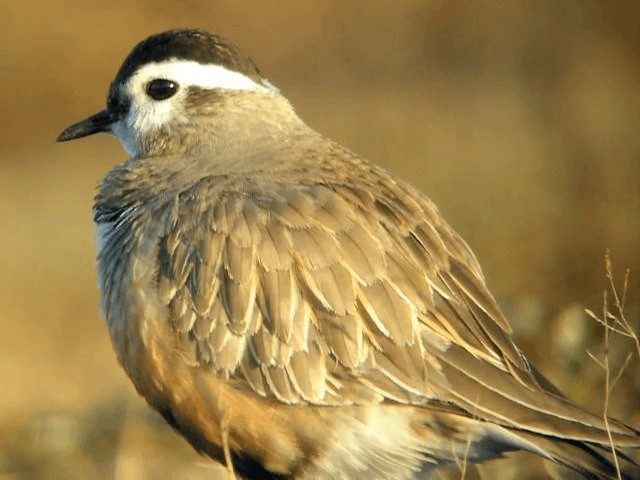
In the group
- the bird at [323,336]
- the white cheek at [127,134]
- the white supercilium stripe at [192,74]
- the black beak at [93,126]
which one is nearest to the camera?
the bird at [323,336]

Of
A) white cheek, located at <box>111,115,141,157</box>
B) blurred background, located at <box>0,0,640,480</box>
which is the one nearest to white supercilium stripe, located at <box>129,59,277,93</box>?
white cheek, located at <box>111,115,141,157</box>

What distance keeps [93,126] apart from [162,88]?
475 millimetres

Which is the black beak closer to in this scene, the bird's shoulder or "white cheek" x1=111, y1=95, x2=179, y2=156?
"white cheek" x1=111, y1=95, x2=179, y2=156

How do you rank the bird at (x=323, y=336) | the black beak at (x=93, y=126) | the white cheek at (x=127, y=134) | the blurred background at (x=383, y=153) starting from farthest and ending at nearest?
the blurred background at (x=383, y=153), the black beak at (x=93, y=126), the white cheek at (x=127, y=134), the bird at (x=323, y=336)

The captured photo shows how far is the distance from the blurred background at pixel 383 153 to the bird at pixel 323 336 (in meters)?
1.13

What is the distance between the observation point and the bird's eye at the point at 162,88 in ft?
23.3

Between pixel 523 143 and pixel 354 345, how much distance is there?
9212 mm

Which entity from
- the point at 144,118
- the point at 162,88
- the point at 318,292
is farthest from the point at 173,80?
the point at 318,292

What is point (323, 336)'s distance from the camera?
5961 millimetres

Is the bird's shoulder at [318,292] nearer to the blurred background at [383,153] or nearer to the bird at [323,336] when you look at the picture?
the bird at [323,336]

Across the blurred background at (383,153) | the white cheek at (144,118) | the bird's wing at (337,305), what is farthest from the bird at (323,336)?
the blurred background at (383,153)

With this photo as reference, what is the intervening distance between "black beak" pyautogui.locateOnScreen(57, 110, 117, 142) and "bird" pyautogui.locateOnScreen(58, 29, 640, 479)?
909 millimetres

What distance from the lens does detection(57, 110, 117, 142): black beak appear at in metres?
7.38

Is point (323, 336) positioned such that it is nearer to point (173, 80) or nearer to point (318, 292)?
point (318, 292)
